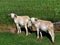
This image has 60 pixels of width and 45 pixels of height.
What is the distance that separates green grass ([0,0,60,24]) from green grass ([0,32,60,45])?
203 centimetres

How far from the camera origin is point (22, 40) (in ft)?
47.3

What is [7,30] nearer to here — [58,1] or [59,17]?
[59,17]

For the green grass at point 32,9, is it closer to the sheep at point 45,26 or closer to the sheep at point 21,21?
the sheep at point 21,21

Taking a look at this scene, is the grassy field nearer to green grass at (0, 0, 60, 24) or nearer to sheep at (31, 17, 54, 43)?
green grass at (0, 0, 60, 24)

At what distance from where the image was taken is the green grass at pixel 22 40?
14.1 m

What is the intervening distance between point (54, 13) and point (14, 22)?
3590mm

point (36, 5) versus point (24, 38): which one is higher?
point (36, 5)

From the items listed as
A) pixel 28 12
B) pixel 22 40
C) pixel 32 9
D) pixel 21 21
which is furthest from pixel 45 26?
pixel 32 9

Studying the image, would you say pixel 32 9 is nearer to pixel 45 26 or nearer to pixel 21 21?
pixel 21 21

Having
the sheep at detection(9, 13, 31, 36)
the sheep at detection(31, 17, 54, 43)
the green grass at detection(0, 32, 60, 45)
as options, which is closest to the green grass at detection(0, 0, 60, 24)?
the sheep at detection(9, 13, 31, 36)

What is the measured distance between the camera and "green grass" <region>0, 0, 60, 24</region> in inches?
692

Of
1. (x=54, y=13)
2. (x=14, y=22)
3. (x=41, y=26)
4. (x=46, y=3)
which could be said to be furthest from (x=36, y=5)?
(x=41, y=26)

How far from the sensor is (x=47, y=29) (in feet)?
46.5

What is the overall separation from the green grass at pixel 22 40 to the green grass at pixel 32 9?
203 cm
